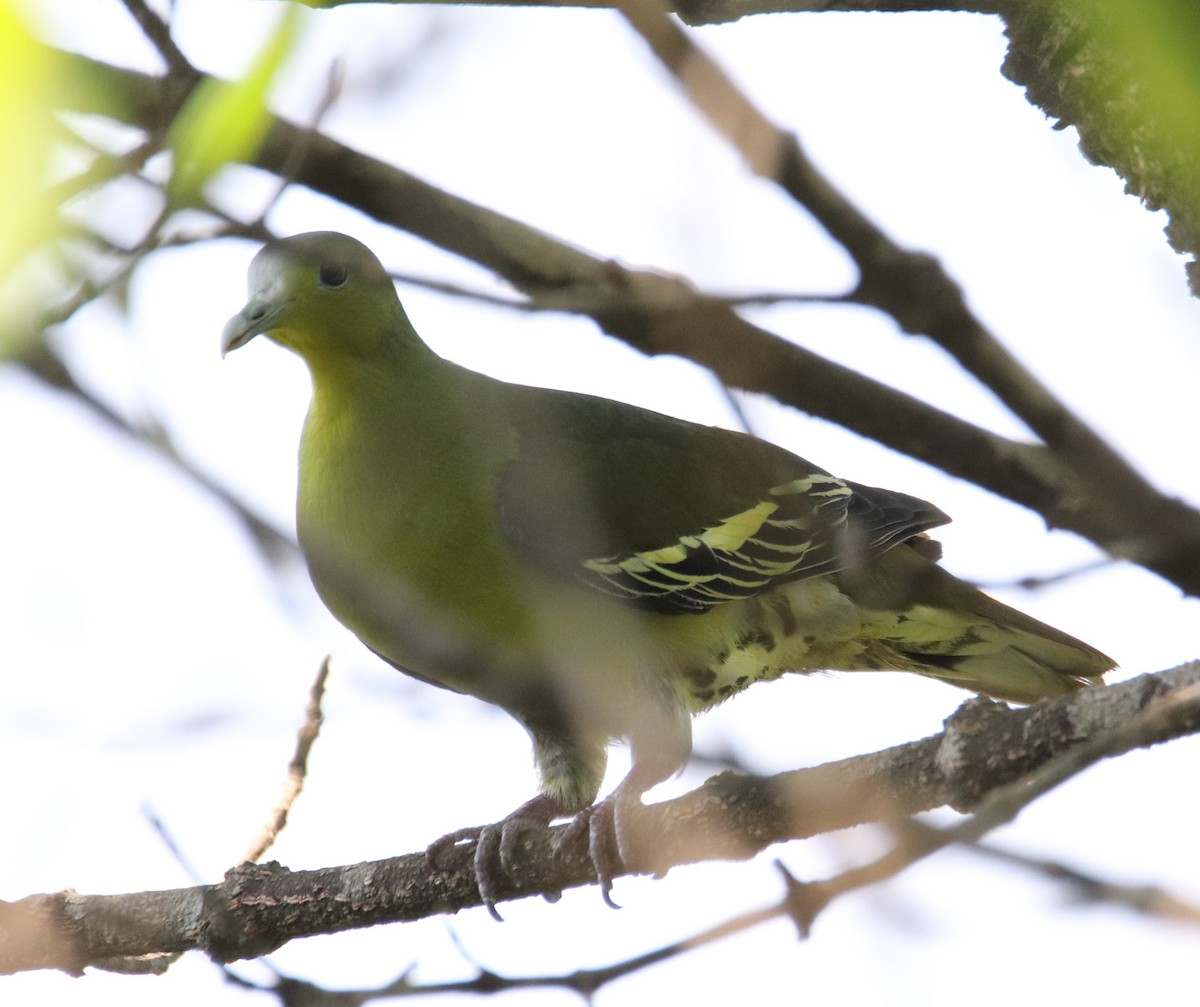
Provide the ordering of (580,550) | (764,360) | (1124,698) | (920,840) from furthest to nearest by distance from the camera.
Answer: (580,550)
(764,360)
(1124,698)
(920,840)

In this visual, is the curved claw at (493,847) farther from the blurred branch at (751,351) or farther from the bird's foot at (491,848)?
the blurred branch at (751,351)

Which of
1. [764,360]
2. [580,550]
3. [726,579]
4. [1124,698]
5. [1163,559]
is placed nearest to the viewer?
[1124,698]

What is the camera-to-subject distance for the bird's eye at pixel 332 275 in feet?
11.8

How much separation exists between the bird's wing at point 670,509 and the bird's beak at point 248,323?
27.8 inches

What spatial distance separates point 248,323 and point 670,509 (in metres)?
1.30

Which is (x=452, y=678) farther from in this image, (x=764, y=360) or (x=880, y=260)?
(x=880, y=260)

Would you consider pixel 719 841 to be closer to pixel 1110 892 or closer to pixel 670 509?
pixel 1110 892

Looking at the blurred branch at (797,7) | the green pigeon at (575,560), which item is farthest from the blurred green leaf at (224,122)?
the green pigeon at (575,560)

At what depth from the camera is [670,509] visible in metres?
3.97

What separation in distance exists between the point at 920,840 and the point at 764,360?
1522mm

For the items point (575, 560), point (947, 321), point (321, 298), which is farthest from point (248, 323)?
point (947, 321)

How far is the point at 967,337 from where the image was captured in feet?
8.43

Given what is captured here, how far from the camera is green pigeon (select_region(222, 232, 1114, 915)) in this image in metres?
3.44

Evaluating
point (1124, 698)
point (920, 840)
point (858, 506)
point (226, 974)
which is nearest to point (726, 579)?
point (858, 506)
